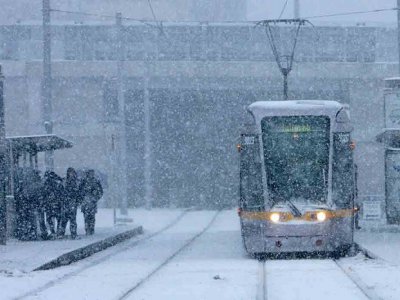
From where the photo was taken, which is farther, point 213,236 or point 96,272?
point 213,236

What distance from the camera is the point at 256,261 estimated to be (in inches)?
703

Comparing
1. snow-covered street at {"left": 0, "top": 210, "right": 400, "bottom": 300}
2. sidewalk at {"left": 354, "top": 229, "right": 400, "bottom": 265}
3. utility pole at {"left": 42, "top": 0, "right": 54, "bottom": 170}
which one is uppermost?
utility pole at {"left": 42, "top": 0, "right": 54, "bottom": 170}

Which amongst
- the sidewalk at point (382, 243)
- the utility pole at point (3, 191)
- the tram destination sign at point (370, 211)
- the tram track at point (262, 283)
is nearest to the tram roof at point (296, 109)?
the sidewalk at point (382, 243)

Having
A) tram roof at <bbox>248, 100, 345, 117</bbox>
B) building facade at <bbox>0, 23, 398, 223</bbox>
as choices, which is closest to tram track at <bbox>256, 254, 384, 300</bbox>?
tram roof at <bbox>248, 100, 345, 117</bbox>

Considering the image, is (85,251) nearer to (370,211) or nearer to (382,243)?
(382,243)

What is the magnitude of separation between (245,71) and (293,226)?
3178 centimetres

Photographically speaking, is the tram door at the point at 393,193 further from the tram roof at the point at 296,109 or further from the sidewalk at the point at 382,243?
the tram roof at the point at 296,109

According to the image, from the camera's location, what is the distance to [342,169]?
18.2 metres

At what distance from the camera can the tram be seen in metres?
17.7

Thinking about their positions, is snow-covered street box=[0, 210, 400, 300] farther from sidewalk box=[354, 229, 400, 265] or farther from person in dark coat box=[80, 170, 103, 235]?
person in dark coat box=[80, 170, 103, 235]

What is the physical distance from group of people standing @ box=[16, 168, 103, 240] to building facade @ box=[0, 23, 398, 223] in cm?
2066

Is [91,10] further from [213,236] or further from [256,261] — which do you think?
[256,261]

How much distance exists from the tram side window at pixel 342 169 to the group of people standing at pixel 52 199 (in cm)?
721

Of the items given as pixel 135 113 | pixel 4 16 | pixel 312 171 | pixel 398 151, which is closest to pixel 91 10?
pixel 4 16
